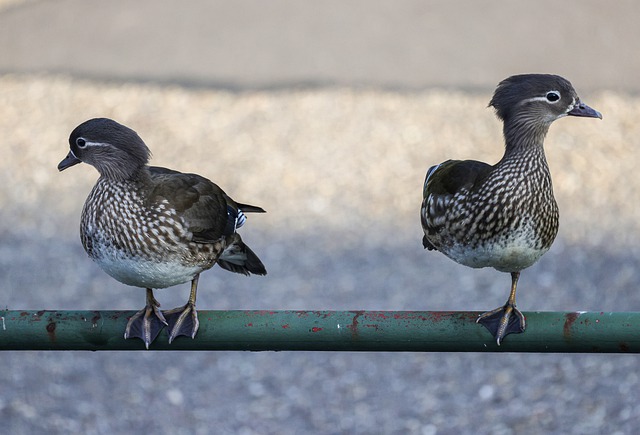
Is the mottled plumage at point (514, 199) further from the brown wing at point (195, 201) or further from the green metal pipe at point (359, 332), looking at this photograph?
the brown wing at point (195, 201)

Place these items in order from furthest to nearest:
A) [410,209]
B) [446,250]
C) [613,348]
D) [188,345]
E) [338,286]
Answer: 1. [410,209]
2. [338,286]
3. [446,250]
4. [188,345]
5. [613,348]

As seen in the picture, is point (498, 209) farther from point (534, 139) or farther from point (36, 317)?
point (36, 317)

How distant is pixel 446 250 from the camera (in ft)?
8.57

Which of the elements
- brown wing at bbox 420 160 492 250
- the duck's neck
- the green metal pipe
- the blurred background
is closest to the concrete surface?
the blurred background

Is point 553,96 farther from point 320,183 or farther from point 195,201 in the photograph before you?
point 320,183

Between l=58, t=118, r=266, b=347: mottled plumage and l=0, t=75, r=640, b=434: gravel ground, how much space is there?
2.54 meters

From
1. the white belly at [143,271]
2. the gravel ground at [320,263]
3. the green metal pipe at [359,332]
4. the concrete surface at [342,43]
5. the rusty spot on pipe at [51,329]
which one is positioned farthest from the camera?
the concrete surface at [342,43]

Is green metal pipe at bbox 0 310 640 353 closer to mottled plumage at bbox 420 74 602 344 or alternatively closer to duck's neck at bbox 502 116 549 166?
mottled plumage at bbox 420 74 602 344

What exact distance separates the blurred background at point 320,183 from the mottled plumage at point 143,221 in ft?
8.29

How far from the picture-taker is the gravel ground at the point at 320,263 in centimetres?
505

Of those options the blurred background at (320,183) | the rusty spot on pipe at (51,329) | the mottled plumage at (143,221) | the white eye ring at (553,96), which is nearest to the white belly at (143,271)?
the mottled plumage at (143,221)

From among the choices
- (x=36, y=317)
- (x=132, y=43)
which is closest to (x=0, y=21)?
(x=132, y=43)

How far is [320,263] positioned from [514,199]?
13.7 feet

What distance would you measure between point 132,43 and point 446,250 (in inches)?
325
